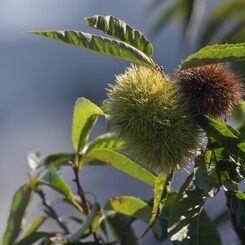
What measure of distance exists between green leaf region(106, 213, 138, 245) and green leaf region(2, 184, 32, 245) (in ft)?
0.58

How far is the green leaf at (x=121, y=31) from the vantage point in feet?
3.75

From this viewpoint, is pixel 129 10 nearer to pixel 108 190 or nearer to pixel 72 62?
pixel 72 62

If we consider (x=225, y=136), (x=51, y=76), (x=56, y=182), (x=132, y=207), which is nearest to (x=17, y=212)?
(x=56, y=182)

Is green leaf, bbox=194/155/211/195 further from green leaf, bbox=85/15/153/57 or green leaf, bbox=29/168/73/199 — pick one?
green leaf, bbox=29/168/73/199

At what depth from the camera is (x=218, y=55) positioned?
1.11 metres

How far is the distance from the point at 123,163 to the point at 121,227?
8.0 inches

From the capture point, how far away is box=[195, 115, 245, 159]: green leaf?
1.13m

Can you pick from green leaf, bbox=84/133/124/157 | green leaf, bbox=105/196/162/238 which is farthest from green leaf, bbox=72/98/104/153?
green leaf, bbox=105/196/162/238

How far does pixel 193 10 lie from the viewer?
11.4 feet

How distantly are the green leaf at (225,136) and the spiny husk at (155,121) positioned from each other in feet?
0.11

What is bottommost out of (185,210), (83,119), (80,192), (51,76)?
(185,210)

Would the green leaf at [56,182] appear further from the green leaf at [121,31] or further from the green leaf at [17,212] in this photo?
the green leaf at [121,31]

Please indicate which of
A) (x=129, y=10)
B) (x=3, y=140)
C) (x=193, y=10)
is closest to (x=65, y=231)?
(x=193, y=10)

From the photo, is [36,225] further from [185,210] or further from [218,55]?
[218,55]
